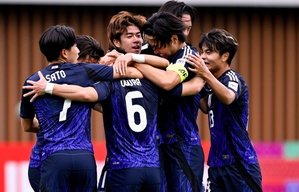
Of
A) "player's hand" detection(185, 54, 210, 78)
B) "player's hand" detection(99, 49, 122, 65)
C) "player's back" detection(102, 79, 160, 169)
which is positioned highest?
"player's hand" detection(99, 49, 122, 65)

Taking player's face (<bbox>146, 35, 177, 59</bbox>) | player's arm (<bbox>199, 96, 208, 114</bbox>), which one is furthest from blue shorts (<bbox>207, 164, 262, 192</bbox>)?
player's face (<bbox>146, 35, 177, 59</bbox>)

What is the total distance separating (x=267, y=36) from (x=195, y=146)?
7012mm

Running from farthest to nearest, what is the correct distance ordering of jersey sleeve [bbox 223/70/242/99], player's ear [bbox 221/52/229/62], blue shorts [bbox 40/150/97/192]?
player's ear [bbox 221/52/229/62]
jersey sleeve [bbox 223/70/242/99]
blue shorts [bbox 40/150/97/192]

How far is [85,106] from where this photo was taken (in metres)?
5.43

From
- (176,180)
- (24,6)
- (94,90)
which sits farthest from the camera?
(24,6)

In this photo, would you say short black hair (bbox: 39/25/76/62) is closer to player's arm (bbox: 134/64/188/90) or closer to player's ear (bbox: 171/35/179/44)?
player's arm (bbox: 134/64/188/90)

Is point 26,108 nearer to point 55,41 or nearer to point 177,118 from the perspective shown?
point 55,41

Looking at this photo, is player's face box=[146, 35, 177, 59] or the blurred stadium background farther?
the blurred stadium background

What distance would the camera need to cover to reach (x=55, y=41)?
17.8ft

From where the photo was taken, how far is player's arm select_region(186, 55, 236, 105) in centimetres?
575

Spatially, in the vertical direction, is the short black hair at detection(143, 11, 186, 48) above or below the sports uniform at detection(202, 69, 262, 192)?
above

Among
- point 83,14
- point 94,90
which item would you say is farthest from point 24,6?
point 94,90

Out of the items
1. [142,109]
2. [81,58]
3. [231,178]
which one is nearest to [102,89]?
[142,109]

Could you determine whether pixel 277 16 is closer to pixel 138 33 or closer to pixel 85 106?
pixel 138 33
